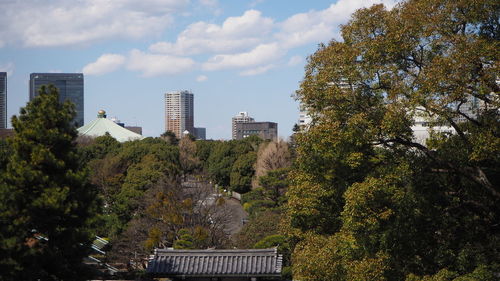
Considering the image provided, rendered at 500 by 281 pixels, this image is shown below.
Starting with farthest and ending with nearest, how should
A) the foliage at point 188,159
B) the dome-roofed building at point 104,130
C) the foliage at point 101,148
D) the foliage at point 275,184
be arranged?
the dome-roofed building at point 104,130 < the foliage at point 188,159 < the foliage at point 101,148 < the foliage at point 275,184

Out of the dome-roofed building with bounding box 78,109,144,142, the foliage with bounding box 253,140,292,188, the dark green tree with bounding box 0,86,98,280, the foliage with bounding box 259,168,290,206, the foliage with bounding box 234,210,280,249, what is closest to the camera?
the dark green tree with bounding box 0,86,98,280

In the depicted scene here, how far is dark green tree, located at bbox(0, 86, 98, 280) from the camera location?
9477mm

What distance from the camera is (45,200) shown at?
950 cm

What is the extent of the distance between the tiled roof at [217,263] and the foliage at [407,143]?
1.81 meters

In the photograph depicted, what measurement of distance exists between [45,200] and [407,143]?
560cm

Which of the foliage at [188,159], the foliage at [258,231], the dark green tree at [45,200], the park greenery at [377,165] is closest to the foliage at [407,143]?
the park greenery at [377,165]

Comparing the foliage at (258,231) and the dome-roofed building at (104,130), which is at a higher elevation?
the dome-roofed building at (104,130)

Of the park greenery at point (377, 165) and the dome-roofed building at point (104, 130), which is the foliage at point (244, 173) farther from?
the park greenery at point (377, 165)

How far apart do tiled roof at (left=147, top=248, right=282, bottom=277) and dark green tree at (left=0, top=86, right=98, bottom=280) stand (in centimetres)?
307

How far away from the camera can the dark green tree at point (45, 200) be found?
31.1 feet

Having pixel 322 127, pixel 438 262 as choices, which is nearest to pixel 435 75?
pixel 322 127

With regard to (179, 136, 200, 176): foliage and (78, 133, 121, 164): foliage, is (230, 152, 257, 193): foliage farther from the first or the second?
(78, 133, 121, 164): foliage

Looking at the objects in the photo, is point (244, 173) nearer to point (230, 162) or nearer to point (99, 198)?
point (230, 162)

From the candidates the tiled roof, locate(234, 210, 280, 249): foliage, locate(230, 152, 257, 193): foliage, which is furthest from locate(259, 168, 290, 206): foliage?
the tiled roof
